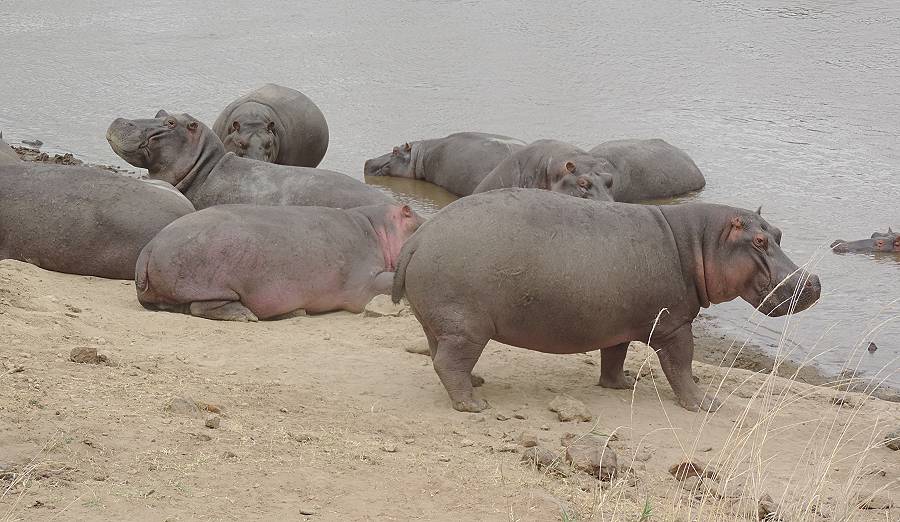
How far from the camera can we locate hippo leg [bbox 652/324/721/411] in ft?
20.6

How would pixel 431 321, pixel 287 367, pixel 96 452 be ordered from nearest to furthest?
pixel 96 452 < pixel 431 321 < pixel 287 367

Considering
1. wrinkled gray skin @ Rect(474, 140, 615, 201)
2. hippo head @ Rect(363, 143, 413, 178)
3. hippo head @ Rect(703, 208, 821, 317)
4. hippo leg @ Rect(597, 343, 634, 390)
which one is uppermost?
hippo head @ Rect(703, 208, 821, 317)

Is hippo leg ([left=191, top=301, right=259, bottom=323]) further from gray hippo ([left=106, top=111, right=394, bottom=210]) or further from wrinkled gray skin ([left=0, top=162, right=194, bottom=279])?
gray hippo ([left=106, top=111, right=394, bottom=210])

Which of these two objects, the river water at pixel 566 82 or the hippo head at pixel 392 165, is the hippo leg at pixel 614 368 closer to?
the river water at pixel 566 82

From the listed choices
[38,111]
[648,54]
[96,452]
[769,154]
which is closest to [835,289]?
[769,154]

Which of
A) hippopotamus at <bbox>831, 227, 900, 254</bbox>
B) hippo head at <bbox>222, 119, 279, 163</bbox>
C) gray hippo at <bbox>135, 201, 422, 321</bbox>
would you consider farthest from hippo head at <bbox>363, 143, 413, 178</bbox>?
hippopotamus at <bbox>831, 227, 900, 254</bbox>

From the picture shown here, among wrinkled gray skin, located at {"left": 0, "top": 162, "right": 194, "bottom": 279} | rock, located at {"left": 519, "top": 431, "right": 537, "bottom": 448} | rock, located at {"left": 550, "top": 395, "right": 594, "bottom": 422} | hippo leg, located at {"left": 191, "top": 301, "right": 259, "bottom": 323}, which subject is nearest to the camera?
rock, located at {"left": 519, "top": 431, "right": 537, "bottom": 448}

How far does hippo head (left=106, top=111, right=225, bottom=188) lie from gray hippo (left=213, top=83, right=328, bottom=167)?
4.28 ft

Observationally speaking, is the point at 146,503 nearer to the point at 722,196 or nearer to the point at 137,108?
the point at 722,196

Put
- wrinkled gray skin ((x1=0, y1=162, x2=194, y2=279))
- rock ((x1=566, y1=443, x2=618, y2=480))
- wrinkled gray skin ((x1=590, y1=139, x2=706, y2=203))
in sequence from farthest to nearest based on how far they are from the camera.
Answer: wrinkled gray skin ((x1=590, y1=139, x2=706, y2=203)) < wrinkled gray skin ((x1=0, y1=162, x2=194, y2=279)) < rock ((x1=566, y1=443, x2=618, y2=480))

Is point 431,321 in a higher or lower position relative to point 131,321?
higher

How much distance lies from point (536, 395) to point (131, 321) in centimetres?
231

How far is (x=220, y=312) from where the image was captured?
746 centimetres

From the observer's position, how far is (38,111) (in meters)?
14.1
